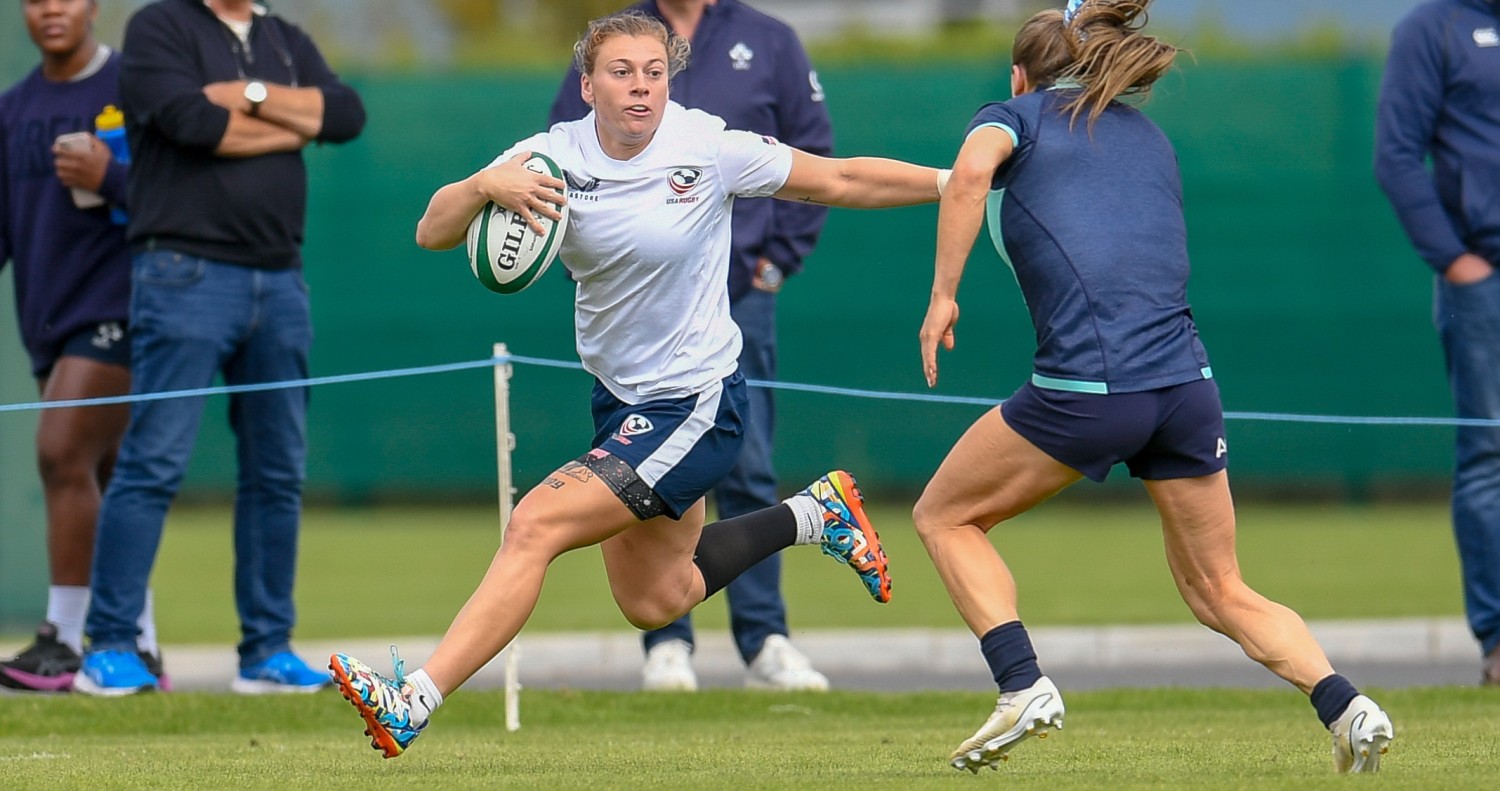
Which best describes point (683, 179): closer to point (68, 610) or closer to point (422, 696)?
point (422, 696)

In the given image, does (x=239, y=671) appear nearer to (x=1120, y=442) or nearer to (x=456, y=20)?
(x=1120, y=442)

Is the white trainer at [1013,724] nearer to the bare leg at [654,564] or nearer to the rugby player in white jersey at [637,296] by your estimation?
the rugby player in white jersey at [637,296]

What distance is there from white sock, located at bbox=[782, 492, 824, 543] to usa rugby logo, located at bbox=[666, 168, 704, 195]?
1189 millimetres

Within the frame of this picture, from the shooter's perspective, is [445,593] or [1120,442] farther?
[445,593]

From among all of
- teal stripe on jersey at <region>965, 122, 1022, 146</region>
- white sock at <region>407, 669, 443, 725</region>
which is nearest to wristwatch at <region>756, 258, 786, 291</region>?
teal stripe on jersey at <region>965, 122, 1022, 146</region>

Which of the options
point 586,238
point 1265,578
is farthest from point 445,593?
point 586,238

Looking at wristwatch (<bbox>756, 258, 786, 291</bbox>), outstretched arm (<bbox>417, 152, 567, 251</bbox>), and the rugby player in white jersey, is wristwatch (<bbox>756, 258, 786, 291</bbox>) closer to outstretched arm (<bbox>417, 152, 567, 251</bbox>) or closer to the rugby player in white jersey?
the rugby player in white jersey

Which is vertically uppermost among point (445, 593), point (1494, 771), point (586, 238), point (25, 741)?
point (586, 238)

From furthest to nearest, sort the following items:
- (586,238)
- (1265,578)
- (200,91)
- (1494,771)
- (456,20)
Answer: (456,20), (1265,578), (200,91), (586,238), (1494,771)

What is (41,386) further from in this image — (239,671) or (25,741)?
(25,741)

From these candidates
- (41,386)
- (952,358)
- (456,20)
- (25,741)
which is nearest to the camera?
(25,741)

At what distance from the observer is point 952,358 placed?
50.4 ft

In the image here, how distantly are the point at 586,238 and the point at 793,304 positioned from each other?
9.92 meters

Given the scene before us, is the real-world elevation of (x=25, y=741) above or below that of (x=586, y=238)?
below
